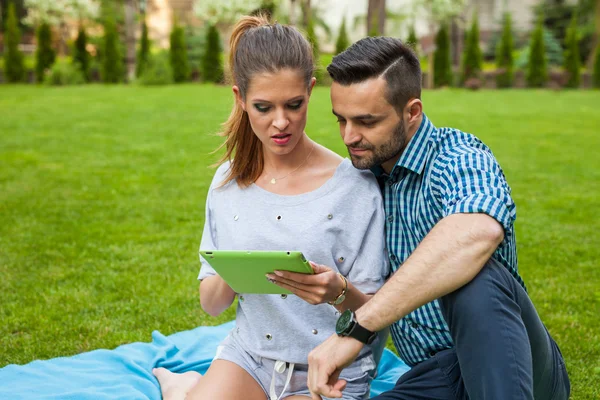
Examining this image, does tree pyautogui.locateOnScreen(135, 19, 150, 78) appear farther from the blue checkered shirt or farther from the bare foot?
the blue checkered shirt

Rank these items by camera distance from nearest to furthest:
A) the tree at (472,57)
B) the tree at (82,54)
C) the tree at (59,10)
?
the tree at (82,54), the tree at (472,57), the tree at (59,10)

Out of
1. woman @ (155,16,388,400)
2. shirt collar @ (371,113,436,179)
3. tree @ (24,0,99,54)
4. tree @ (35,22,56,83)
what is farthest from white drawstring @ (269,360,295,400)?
tree @ (24,0,99,54)

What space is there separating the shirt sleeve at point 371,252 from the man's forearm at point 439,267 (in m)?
0.40

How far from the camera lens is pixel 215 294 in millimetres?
2740

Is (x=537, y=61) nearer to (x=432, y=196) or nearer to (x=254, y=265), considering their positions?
(x=432, y=196)

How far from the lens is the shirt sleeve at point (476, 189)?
2.15 meters

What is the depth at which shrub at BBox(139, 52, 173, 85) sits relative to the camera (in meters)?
18.0

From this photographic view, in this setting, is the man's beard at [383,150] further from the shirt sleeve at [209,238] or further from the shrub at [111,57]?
the shrub at [111,57]

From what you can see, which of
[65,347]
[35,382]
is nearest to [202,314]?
[65,347]

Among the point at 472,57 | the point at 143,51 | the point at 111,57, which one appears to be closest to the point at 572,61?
the point at 472,57

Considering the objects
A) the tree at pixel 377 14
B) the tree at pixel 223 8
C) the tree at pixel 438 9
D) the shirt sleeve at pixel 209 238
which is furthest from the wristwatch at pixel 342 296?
the tree at pixel 438 9

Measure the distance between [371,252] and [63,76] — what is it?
56.3 feet

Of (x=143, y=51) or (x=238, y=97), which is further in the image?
(x=143, y=51)

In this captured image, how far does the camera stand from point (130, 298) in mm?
4578
